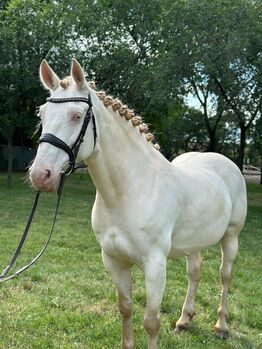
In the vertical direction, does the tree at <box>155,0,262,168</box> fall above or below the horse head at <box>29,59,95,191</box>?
above

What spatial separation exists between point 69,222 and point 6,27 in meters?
9.53

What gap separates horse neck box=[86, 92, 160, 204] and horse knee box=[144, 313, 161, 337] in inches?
35.3

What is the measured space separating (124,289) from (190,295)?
126 centimetres

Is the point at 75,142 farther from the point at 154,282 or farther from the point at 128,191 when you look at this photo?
the point at 154,282

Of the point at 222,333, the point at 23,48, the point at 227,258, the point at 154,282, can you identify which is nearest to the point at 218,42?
the point at 23,48

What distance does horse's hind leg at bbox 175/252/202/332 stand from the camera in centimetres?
426

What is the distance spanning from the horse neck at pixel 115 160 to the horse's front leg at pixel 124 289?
1.90 ft

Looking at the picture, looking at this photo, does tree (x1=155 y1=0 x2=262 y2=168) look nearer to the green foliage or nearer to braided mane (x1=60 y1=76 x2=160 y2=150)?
the green foliage

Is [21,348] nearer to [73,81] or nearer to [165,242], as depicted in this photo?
[165,242]

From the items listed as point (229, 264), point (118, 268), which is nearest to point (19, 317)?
point (118, 268)

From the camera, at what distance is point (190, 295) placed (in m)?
4.43

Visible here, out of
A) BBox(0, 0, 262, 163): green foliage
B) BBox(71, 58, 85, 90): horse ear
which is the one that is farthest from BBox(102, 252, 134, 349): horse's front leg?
BBox(0, 0, 262, 163): green foliage

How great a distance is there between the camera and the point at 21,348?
3.61 meters

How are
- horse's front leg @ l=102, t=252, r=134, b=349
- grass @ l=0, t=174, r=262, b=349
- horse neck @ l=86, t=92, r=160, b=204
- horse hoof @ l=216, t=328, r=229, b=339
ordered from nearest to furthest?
1. horse neck @ l=86, t=92, r=160, b=204
2. horse's front leg @ l=102, t=252, r=134, b=349
3. grass @ l=0, t=174, r=262, b=349
4. horse hoof @ l=216, t=328, r=229, b=339
